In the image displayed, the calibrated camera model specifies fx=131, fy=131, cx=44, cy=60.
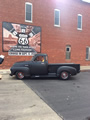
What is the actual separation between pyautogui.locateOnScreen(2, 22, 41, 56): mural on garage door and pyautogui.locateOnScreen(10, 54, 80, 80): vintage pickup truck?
4774mm

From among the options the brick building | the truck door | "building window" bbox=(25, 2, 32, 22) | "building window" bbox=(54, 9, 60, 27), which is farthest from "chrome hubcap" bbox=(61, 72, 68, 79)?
"building window" bbox=(54, 9, 60, 27)

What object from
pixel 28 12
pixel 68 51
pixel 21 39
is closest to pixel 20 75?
pixel 21 39

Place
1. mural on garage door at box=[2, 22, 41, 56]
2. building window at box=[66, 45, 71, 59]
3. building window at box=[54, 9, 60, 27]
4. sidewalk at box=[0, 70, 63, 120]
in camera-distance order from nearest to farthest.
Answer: sidewalk at box=[0, 70, 63, 120] < mural on garage door at box=[2, 22, 41, 56] < building window at box=[54, 9, 60, 27] < building window at box=[66, 45, 71, 59]

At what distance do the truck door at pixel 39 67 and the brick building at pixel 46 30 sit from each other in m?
5.15

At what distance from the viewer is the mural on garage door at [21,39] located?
1348cm

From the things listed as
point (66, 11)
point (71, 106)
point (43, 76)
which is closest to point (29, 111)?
point (71, 106)

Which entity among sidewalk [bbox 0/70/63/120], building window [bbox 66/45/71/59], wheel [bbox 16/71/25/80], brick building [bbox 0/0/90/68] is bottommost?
sidewalk [bbox 0/70/63/120]

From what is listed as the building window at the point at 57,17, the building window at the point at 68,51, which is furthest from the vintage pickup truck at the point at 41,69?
the building window at the point at 57,17

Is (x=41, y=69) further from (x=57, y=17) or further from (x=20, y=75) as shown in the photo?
(x=57, y=17)

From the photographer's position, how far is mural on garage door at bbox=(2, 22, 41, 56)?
531 inches

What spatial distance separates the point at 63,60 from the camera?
16.9 meters

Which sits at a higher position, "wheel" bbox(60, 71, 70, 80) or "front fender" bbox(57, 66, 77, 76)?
"front fender" bbox(57, 66, 77, 76)

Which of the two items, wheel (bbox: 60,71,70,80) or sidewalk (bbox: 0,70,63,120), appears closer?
sidewalk (bbox: 0,70,63,120)

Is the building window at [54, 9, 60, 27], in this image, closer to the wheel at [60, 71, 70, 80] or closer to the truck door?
the truck door
